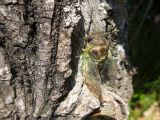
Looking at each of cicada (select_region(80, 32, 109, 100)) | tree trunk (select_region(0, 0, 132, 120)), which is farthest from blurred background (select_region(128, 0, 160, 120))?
tree trunk (select_region(0, 0, 132, 120))

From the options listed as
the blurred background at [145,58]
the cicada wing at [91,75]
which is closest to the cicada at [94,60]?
the cicada wing at [91,75]

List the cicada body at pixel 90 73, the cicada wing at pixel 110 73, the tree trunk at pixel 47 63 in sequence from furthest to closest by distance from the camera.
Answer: the cicada wing at pixel 110 73
the cicada body at pixel 90 73
the tree trunk at pixel 47 63

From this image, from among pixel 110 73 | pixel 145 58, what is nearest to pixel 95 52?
pixel 110 73

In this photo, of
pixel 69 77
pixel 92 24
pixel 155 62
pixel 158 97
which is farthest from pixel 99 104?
pixel 155 62

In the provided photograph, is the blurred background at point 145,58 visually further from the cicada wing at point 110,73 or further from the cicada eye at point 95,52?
the cicada eye at point 95,52

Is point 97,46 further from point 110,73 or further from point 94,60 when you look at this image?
point 110,73

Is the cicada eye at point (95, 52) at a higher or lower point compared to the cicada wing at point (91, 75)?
higher
